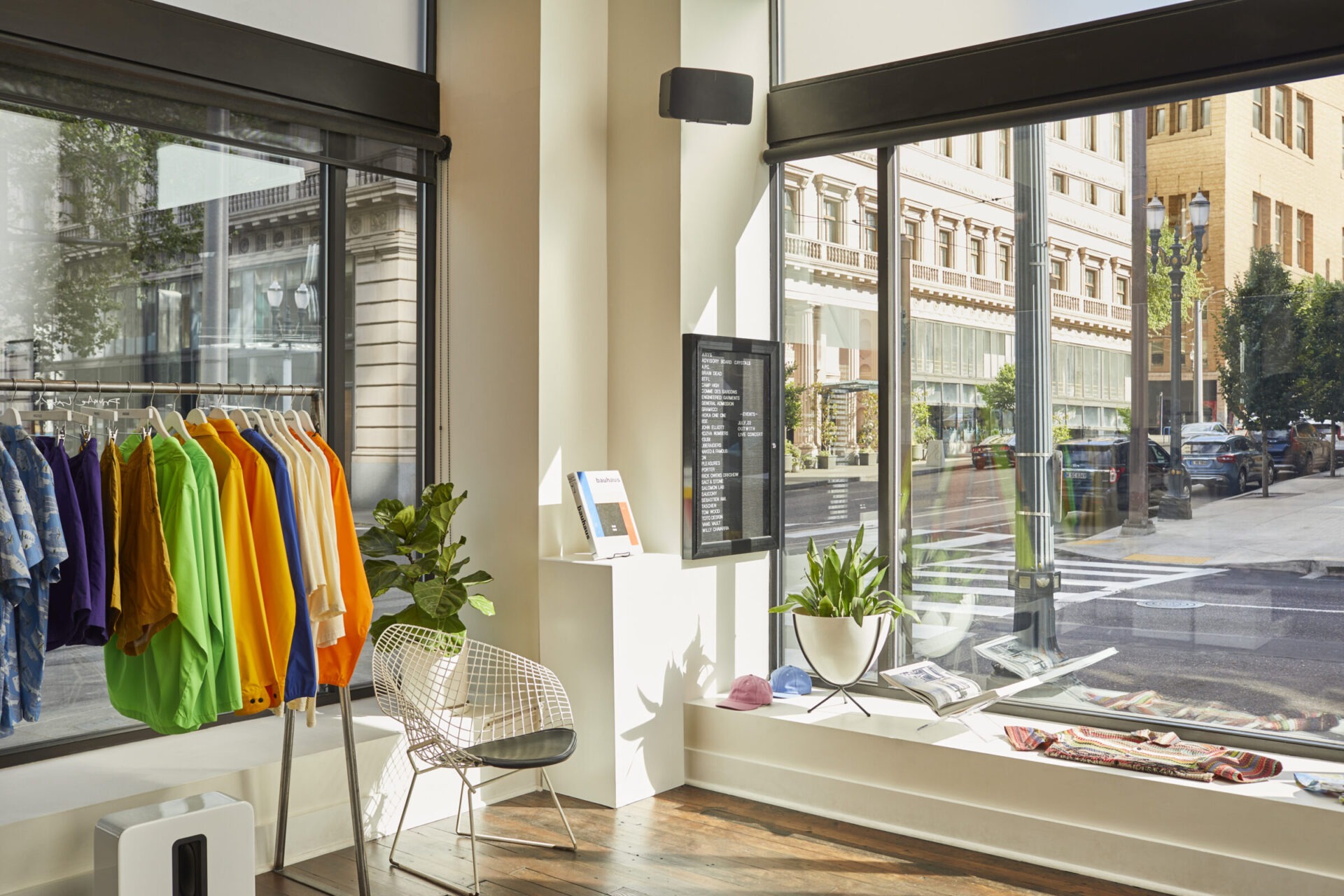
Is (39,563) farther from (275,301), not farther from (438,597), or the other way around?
(275,301)

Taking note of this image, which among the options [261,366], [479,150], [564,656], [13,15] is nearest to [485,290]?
[479,150]

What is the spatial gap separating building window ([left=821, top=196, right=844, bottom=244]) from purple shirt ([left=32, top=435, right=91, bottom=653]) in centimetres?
330

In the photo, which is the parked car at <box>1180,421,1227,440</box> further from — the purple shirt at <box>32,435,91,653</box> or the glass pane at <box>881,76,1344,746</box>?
the purple shirt at <box>32,435,91,653</box>

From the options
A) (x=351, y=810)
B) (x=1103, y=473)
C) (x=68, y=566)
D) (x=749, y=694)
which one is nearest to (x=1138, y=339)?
→ (x=1103, y=473)

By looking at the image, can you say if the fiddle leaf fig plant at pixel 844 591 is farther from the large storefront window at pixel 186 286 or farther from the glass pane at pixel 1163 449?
the large storefront window at pixel 186 286

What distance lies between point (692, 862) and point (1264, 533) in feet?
7.87

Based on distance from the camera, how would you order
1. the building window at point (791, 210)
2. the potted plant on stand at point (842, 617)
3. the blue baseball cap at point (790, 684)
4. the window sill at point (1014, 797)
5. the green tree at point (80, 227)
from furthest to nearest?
the building window at point (791, 210) → the blue baseball cap at point (790, 684) → the potted plant on stand at point (842, 617) → the green tree at point (80, 227) → the window sill at point (1014, 797)

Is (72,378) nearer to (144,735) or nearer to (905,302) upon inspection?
(144,735)

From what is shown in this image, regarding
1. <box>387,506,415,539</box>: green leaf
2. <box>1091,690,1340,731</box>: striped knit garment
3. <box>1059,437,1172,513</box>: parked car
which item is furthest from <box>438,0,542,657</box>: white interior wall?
<box>1091,690,1340,731</box>: striped knit garment

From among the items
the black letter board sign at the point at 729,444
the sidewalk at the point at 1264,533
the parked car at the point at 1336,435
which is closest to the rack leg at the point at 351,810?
the black letter board sign at the point at 729,444

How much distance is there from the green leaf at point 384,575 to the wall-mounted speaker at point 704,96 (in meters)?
2.15

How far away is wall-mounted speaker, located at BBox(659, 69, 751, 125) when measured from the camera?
14.8ft

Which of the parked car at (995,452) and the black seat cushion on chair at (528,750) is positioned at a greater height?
the parked car at (995,452)

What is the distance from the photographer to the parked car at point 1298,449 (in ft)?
12.9
